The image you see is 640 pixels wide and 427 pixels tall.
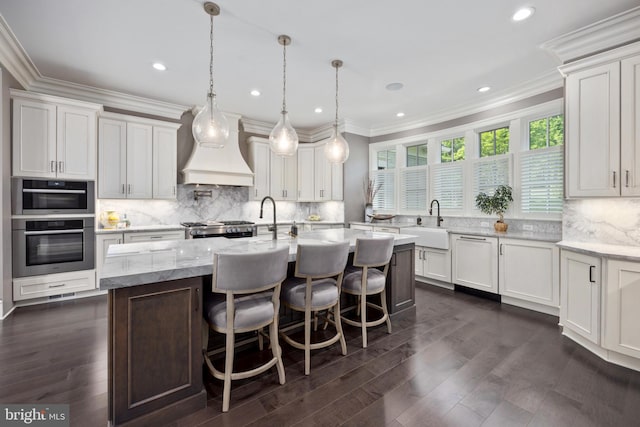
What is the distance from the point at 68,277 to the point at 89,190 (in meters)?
1.18

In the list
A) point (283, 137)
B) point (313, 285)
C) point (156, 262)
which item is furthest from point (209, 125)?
point (313, 285)

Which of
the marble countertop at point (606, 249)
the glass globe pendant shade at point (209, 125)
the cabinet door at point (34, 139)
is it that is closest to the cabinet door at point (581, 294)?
the marble countertop at point (606, 249)

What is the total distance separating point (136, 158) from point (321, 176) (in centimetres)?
327

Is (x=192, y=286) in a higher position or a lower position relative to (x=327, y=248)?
lower

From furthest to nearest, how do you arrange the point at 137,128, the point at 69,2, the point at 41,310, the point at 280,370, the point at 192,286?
1. the point at 137,128
2. the point at 41,310
3. the point at 69,2
4. the point at 280,370
5. the point at 192,286

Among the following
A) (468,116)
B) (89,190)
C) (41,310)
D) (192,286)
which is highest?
(468,116)

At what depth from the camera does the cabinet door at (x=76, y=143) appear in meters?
3.62

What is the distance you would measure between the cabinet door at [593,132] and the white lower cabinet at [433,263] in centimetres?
182

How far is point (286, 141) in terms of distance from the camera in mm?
2842

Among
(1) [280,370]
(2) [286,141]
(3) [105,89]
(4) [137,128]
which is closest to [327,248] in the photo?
(1) [280,370]

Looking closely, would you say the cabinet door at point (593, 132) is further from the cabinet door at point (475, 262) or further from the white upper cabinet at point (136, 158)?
the white upper cabinet at point (136, 158)

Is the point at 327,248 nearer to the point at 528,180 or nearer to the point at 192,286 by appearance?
the point at 192,286

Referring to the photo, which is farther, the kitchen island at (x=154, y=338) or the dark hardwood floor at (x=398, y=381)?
the dark hardwood floor at (x=398, y=381)

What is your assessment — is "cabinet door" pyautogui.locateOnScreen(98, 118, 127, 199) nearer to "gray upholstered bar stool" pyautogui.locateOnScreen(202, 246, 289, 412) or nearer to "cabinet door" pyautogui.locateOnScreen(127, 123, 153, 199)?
"cabinet door" pyautogui.locateOnScreen(127, 123, 153, 199)
